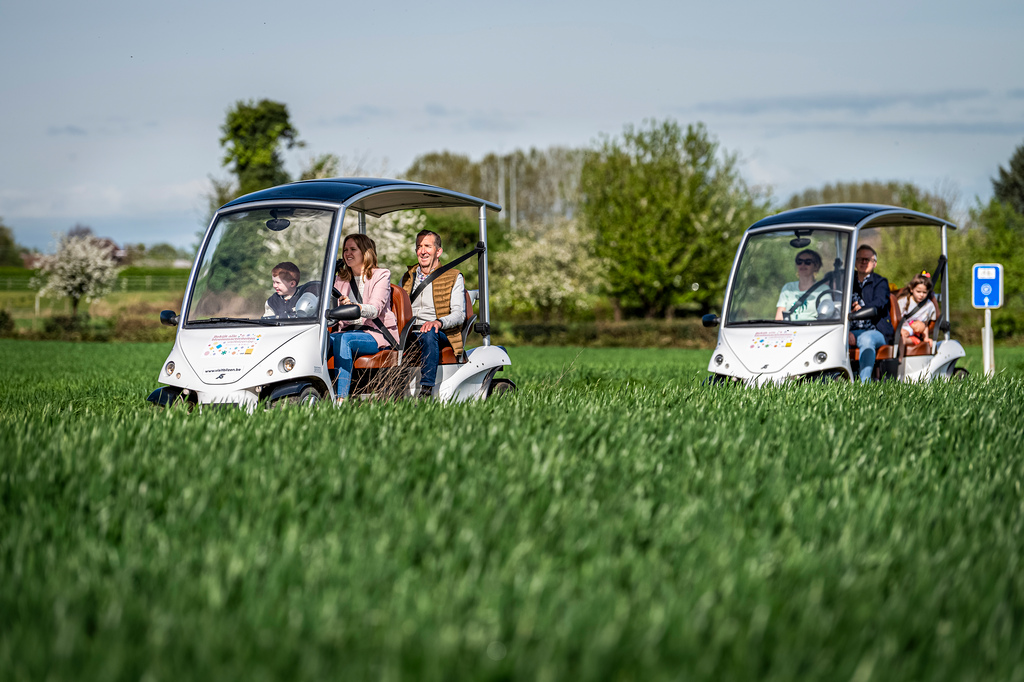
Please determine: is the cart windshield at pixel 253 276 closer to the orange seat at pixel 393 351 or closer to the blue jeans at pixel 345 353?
the blue jeans at pixel 345 353

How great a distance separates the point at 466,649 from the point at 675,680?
0.48m

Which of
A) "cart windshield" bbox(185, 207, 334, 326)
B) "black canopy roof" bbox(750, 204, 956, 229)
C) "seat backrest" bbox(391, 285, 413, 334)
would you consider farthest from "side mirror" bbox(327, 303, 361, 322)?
"black canopy roof" bbox(750, 204, 956, 229)

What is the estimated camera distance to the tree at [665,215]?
137ft

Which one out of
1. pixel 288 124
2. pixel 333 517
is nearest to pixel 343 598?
pixel 333 517

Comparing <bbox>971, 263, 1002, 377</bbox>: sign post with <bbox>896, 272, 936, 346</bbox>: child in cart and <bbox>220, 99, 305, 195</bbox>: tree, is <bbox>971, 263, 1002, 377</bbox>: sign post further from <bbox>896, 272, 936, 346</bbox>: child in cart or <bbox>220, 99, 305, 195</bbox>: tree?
<bbox>220, 99, 305, 195</bbox>: tree

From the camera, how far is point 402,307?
8.06m

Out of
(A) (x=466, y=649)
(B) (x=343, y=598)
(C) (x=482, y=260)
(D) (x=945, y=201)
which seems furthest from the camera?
(D) (x=945, y=201)

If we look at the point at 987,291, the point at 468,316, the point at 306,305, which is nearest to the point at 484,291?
the point at 468,316

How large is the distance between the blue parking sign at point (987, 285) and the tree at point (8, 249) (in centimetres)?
10292

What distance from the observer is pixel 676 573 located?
257cm

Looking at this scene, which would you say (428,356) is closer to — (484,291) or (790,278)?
(484,291)

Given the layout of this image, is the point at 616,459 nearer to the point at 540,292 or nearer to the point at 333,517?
the point at 333,517

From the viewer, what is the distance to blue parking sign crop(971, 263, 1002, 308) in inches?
551

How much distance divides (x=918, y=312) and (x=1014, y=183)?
60307mm
